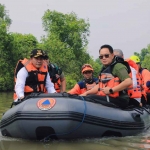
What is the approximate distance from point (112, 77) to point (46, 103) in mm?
1158

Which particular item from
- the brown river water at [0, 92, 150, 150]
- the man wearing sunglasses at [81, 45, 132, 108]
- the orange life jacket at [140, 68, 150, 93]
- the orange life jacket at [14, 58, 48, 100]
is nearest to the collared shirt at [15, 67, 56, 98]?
the orange life jacket at [14, 58, 48, 100]

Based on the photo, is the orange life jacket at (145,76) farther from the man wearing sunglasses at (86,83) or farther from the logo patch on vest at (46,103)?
the logo patch on vest at (46,103)

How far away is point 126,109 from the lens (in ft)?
15.8

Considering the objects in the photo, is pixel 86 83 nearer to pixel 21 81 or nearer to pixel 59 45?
pixel 21 81

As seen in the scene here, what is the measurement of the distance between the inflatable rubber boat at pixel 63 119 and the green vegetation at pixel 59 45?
2194 cm

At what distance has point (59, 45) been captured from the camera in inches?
1281

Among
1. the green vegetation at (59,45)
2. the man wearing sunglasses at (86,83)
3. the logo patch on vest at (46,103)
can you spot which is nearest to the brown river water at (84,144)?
the logo patch on vest at (46,103)

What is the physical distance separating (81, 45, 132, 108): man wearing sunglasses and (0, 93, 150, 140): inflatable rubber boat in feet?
0.74

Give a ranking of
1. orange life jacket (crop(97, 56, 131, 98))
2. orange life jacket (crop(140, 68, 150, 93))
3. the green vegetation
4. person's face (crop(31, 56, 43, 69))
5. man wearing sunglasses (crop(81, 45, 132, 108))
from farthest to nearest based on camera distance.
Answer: the green vegetation, orange life jacket (crop(140, 68, 150, 93)), person's face (crop(31, 56, 43, 69)), orange life jacket (crop(97, 56, 131, 98)), man wearing sunglasses (crop(81, 45, 132, 108))

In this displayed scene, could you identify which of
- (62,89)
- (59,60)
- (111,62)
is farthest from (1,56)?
(111,62)

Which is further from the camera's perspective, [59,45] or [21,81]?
[59,45]

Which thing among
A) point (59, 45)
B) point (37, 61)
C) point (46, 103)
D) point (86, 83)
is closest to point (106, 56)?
point (37, 61)

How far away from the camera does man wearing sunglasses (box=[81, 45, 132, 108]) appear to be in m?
4.64

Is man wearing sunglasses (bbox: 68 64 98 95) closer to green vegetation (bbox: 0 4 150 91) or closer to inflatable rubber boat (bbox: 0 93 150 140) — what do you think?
inflatable rubber boat (bbox: 0 93 150 140)
